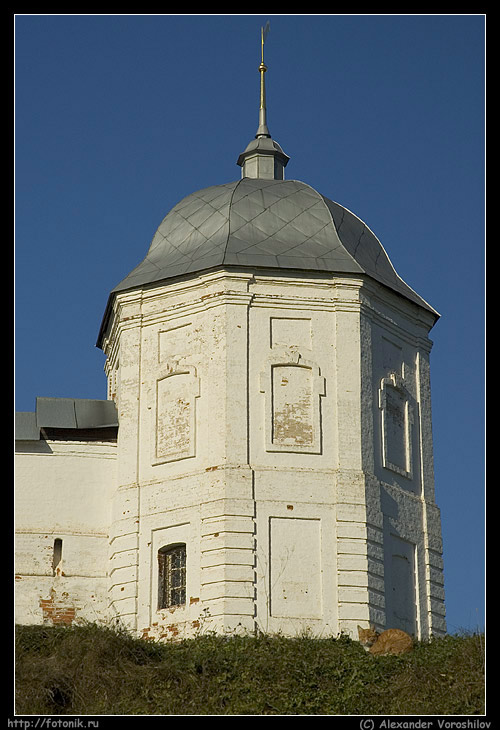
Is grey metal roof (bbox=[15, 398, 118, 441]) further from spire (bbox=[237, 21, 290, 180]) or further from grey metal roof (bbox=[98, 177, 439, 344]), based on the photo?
spire (bbox=[237, 21, 290, 180])

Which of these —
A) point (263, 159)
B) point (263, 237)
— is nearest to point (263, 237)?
point (263, 237)

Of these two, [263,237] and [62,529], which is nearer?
[62,529]

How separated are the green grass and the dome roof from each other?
7213mm

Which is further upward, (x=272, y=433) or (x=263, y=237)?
(x=263, y=237)

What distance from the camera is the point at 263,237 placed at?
1196 inches

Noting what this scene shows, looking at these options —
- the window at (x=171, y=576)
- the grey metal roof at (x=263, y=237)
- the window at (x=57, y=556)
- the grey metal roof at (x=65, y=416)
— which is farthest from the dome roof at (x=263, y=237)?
the window at (x=171, y=576)

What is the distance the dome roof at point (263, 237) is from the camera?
2978 centimetres

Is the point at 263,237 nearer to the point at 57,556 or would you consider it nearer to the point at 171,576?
the point at 171,576

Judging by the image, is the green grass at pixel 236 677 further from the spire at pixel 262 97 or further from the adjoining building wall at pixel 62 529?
the spire at pixel 262 97

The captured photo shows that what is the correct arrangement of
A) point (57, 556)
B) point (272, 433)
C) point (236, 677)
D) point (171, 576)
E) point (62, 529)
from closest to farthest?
point (236, 677) → point (171, 576) → point (272, 433) → point (57, 556) → point (62, 529)

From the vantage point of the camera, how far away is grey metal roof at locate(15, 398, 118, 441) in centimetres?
2998

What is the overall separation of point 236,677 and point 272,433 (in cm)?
524

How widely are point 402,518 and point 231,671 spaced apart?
18.4 feet

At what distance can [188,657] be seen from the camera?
25.3 m
